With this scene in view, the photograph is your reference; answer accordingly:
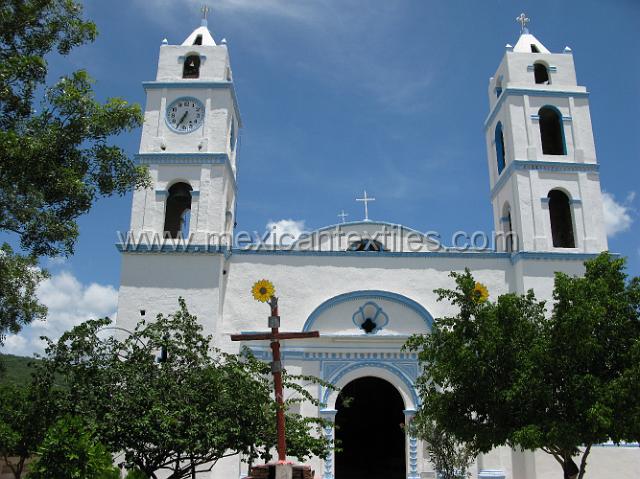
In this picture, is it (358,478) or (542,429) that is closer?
(542,429)

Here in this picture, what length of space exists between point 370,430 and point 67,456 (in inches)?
517

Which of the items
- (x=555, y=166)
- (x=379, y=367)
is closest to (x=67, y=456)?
(x=379, y=367)

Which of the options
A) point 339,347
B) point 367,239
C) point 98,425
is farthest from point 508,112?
point 98,425

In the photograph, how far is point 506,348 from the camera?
39.2 ft

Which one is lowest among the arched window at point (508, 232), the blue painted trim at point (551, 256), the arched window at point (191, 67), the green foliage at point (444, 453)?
the green foliage at point (444, 453)

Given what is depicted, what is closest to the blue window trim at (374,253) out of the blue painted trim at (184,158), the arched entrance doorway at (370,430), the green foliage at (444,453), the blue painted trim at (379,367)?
the blue painted trim at (184,158)

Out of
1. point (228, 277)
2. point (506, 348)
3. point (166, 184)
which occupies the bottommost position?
point (506, 348)

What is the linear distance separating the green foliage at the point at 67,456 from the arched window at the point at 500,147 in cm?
1598

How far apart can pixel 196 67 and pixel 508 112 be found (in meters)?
10.0

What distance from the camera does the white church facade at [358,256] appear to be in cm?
1781

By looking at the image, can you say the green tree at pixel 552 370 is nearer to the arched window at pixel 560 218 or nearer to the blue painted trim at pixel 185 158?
the arched window at pixel 560 218

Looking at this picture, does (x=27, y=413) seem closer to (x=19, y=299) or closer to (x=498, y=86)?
(x=19, y=299)

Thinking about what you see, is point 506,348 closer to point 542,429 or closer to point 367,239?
point 542,429

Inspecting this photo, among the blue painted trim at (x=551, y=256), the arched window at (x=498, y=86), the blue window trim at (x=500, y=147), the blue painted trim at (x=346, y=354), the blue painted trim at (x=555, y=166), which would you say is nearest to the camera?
the blue painted trim at (x=346, y=354)
